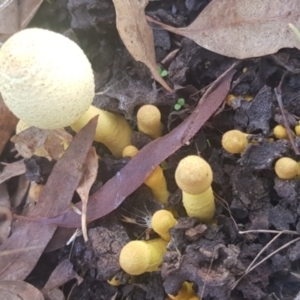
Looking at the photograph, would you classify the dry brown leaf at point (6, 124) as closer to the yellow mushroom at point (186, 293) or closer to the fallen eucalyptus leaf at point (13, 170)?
the fallen eucalyptus leaf at point (13, 170)

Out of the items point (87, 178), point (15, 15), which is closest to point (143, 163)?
point (87, 178)

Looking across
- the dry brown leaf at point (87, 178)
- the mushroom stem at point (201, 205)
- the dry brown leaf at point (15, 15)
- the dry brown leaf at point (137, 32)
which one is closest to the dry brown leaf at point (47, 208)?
the dry brown leaf at point (87, 178)

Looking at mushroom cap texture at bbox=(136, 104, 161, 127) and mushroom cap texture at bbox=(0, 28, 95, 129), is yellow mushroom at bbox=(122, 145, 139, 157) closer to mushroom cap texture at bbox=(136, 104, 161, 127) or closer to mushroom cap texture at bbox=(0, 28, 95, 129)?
mushroom cap texture at bbox=(136, 104, 161, 127)

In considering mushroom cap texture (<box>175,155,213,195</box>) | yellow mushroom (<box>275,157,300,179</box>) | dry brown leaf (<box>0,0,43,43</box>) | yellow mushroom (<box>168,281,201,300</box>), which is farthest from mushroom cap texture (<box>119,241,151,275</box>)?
dry brown leaf (<box>0,0,43,43</box>)

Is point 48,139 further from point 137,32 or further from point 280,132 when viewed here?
point 280,132

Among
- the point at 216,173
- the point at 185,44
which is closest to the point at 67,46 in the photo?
the point at 185,44

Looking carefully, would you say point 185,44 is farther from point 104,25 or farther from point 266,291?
point 266,291

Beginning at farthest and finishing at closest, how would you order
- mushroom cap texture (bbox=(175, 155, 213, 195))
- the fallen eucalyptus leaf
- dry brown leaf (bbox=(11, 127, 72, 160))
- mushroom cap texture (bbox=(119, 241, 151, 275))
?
1. the fallen eucalyptus leaf
2. dry brown leaf (bbox=(11, 127, 72, 160))
3. mushroom cap texture (bbox=(119, 241, 151, 275))
4. mushroom cap texture (bbox=(175, 155, 213, 195))
